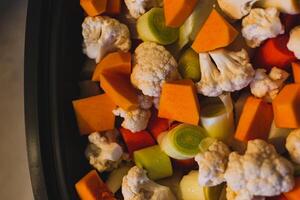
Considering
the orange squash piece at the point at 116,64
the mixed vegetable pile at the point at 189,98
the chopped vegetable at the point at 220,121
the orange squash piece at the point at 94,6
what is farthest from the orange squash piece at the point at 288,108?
the orange squash piece at the point at 94,6

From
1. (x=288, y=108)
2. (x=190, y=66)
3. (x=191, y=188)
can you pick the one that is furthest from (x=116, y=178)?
(x=288, y=108)

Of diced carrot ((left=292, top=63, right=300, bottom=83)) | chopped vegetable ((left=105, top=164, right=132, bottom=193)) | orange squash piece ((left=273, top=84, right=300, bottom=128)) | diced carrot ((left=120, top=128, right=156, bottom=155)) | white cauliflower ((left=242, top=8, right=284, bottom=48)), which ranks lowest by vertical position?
chopped vegetable ((left=105, top=164, right=132, bottom=193))

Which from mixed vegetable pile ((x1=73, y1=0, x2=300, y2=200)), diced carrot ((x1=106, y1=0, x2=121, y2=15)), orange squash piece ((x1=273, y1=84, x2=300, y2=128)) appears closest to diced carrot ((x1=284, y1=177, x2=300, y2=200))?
mixed vegetable pile ((x1=73, y1=0, x2=300, y2=200))

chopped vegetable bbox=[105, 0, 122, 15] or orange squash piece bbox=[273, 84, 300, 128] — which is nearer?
orange squash piece bbox=[273, 84, 300, 128]

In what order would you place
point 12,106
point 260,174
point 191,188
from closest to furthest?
1. point 260,174
2. point 191,188
3. point 12,106

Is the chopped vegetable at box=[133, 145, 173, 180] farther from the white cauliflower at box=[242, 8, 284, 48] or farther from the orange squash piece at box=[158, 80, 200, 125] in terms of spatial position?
the white cauliflower at box=[242, 8, 284, 48]

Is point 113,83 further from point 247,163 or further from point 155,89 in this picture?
point 247,163

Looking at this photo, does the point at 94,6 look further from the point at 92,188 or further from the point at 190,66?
the point at 92,188
